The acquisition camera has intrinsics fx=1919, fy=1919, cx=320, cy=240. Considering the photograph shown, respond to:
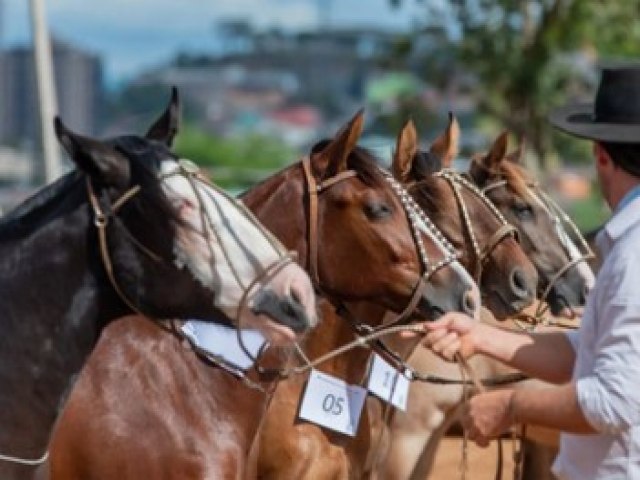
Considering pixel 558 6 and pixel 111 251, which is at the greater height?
pixel 111 251

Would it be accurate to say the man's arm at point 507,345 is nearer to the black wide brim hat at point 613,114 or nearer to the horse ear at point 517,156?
the black wide brim hat at point 613,114

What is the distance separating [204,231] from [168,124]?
0.52 meters

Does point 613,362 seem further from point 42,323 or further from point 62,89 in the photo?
point 62,89

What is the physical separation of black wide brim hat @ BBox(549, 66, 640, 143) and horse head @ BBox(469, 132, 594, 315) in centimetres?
348

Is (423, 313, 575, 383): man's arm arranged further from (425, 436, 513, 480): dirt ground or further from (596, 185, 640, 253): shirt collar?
(425, 436, 513, 480): dirt ground

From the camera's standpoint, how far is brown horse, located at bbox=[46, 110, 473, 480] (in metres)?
6.07

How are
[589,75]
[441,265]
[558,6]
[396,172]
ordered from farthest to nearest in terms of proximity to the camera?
[589,75] < [558,6] < [396,172] < [441,265]

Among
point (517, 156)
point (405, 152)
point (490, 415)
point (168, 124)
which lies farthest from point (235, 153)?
point (490, 415)

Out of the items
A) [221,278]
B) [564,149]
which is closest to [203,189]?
[221,278]

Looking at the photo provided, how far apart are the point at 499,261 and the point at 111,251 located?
125 inches

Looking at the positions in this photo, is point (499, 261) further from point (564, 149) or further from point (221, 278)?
point (564, 149)

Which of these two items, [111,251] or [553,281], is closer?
[111,251]

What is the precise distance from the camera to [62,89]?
60.2m

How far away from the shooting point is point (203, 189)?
5023mm
